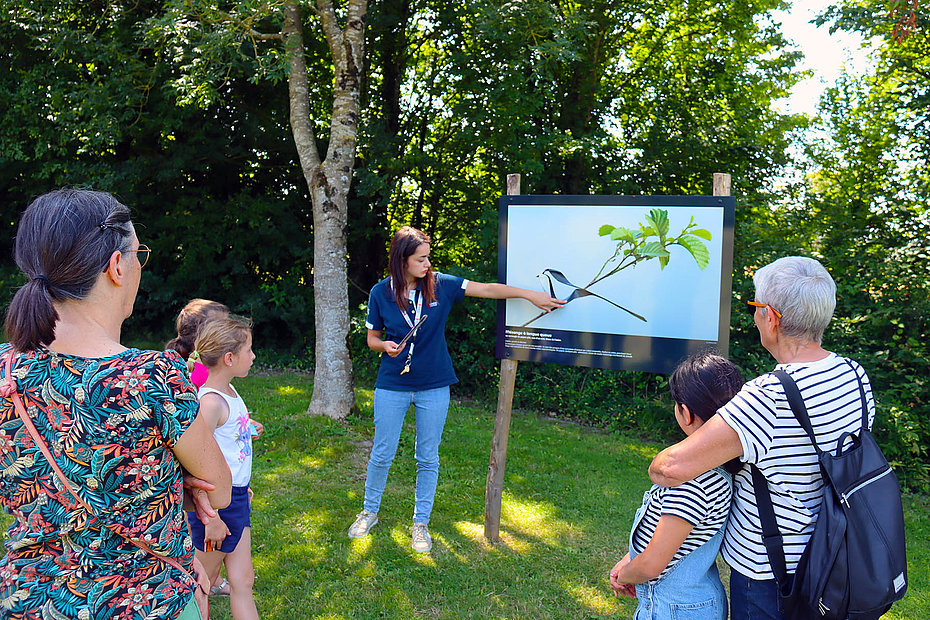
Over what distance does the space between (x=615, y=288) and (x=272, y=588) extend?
2.68 m

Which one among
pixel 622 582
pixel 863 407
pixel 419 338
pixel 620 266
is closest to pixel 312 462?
pixel 419 338

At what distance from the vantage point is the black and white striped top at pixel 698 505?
→ 195 cm

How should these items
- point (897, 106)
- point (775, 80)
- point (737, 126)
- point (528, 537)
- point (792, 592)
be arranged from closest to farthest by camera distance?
point (792, 592) → point (528, 537) → point (897, 106) → point (737, 126) → point (775, 80)

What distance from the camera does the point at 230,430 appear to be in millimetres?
2686

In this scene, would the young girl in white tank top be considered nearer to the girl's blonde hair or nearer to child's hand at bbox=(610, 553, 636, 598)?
the girl's blonde hair

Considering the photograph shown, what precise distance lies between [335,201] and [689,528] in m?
6.13

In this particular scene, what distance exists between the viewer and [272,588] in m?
3.78

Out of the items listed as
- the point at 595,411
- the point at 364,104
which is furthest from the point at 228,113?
the point at 595,411

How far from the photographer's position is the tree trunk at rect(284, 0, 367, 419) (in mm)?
7293

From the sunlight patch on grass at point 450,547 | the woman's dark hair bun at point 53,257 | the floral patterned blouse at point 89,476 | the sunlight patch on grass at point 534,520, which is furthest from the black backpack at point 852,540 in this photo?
the sunlight patch on grass at point 534,520

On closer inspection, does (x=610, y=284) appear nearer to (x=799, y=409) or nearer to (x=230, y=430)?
(x=799, y=409)

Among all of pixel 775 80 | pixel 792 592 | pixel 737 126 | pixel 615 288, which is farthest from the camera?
pixel 775 80

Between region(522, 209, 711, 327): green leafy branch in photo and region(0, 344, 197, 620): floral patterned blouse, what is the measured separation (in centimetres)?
300

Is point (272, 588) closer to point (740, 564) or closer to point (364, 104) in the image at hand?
point (740, 564)
